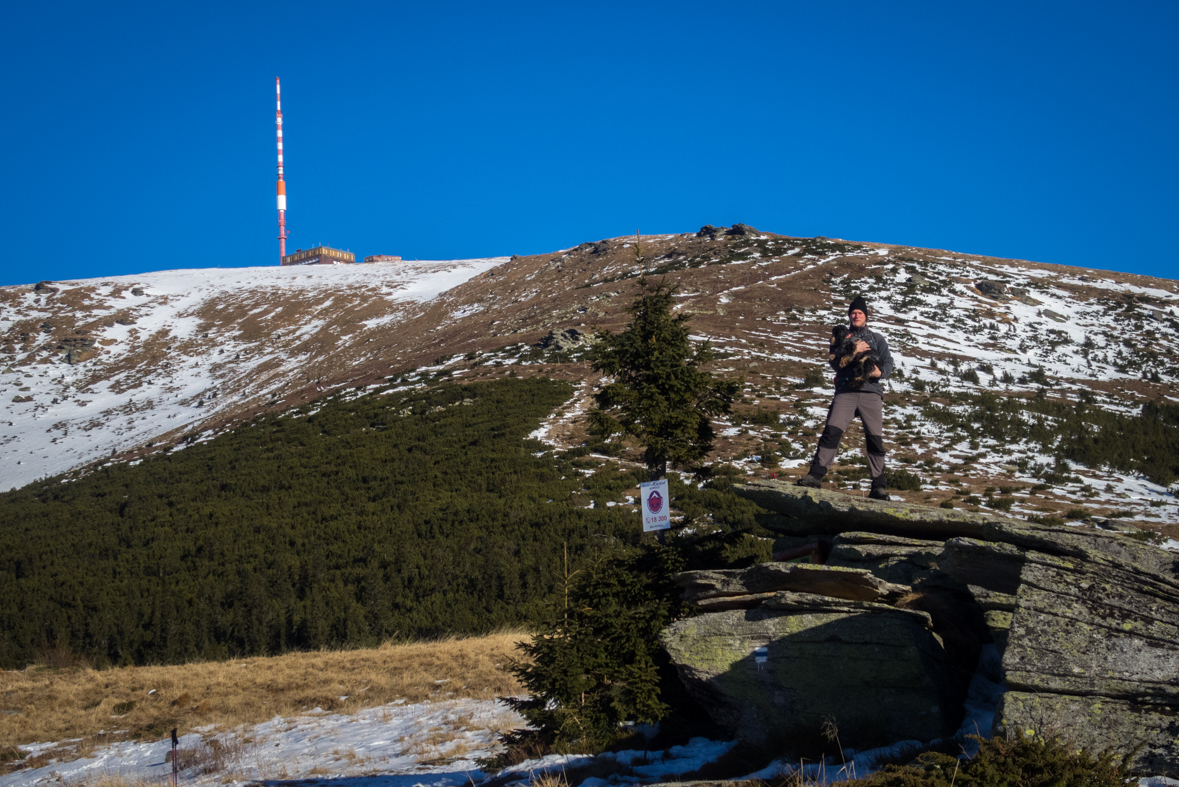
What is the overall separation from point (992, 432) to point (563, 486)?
15.6 metres

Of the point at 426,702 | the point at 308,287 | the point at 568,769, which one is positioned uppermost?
the point at 308,287

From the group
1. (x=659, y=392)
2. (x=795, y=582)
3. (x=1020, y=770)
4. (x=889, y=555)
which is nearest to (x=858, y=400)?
(x=889, y=555)

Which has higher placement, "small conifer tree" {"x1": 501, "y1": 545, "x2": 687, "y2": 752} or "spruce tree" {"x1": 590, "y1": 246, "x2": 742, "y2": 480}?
"spruce tree" {"x1": 590, "y1": 246, "x2": 742, "y2": 480}

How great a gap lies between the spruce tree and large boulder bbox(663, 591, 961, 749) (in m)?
2.72

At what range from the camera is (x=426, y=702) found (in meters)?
12.7

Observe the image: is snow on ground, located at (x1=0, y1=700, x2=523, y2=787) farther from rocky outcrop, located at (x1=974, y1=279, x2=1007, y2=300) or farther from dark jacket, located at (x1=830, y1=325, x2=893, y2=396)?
rocky outcrop, located at (x1=974, y1=279, x2=1007, y2=300)

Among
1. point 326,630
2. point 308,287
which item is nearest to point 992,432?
point 326,630

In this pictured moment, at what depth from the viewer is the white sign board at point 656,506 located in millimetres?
8609

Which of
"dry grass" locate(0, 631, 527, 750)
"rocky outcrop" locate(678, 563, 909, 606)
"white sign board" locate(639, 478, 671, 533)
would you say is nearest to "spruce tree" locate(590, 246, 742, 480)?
"white sign board" locate(639, 478, 671, 533)

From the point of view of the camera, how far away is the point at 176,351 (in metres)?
63.7

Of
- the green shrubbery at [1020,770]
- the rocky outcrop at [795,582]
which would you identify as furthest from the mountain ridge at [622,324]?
the green shrubbery at [1020,770]

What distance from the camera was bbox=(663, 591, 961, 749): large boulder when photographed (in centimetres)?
618

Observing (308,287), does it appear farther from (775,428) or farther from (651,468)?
(651,468)

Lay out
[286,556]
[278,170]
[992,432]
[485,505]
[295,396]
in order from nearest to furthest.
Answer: [286,556]
[485,505]
[992,432]
[295,396]
[278,170]
